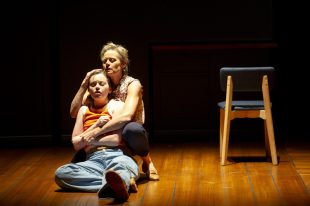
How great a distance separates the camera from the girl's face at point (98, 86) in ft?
14.8

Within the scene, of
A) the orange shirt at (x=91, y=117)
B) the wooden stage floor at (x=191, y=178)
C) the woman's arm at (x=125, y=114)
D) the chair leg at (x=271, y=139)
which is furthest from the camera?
the chair leg at (x=271, y=139)

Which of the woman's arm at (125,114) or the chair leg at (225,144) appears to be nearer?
the woman's arm at (125,114)

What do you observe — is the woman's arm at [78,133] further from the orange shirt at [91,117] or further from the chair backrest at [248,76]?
the chair backrest at [248,76]

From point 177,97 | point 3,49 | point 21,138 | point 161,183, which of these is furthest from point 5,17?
point 161,183

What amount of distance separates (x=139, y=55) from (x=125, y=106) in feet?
7.68

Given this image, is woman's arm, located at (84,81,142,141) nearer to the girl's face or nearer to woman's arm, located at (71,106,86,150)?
woman's arm, located at (71,106,86,150)

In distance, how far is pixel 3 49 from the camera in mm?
6703

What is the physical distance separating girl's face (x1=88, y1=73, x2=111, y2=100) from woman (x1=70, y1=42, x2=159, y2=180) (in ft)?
0.18

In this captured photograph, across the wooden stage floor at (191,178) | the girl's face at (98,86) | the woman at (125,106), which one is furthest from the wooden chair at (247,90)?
the girl's face at (98,86)

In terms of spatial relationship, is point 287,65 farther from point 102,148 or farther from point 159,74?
point 102,148

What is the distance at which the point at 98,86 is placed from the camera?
4520 mm

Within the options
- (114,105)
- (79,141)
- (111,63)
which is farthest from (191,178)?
(111,63)

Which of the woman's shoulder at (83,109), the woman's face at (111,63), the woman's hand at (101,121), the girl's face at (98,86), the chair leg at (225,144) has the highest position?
the woman's face at (111,63)

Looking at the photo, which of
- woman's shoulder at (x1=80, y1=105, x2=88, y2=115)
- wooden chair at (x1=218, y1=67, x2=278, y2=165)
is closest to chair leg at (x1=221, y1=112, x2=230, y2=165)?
wooden chair at (x1=218, y1=67, x2=278, y2=165)
